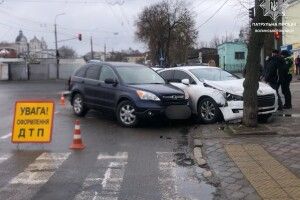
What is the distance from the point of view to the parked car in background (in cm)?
1320

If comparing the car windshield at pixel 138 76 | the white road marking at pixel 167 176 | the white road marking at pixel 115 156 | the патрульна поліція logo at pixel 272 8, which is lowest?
the white road marking at pixel 167 176

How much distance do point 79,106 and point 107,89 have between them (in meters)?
1.71

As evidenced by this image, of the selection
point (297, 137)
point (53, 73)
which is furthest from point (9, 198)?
point (53, 73)

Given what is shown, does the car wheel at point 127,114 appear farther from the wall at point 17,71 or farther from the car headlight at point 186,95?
the wall at point 17,71

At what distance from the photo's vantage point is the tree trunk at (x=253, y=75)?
1188 centimetres

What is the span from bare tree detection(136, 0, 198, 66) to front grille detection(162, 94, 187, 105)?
49.3m

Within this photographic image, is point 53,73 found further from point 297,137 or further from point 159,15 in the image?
point 297,137

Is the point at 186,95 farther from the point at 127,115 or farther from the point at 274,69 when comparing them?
the point at 274,69

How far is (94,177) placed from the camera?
808 centimetres

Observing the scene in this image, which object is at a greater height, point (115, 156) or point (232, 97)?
point (232, 97)

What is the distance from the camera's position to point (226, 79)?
1468 cm

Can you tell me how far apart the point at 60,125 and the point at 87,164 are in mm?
5350

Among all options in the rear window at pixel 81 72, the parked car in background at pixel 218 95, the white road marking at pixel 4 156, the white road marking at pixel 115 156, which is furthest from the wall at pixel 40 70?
the white road marking at pixel 115 156

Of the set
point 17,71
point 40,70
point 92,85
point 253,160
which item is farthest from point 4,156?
point 40,70
